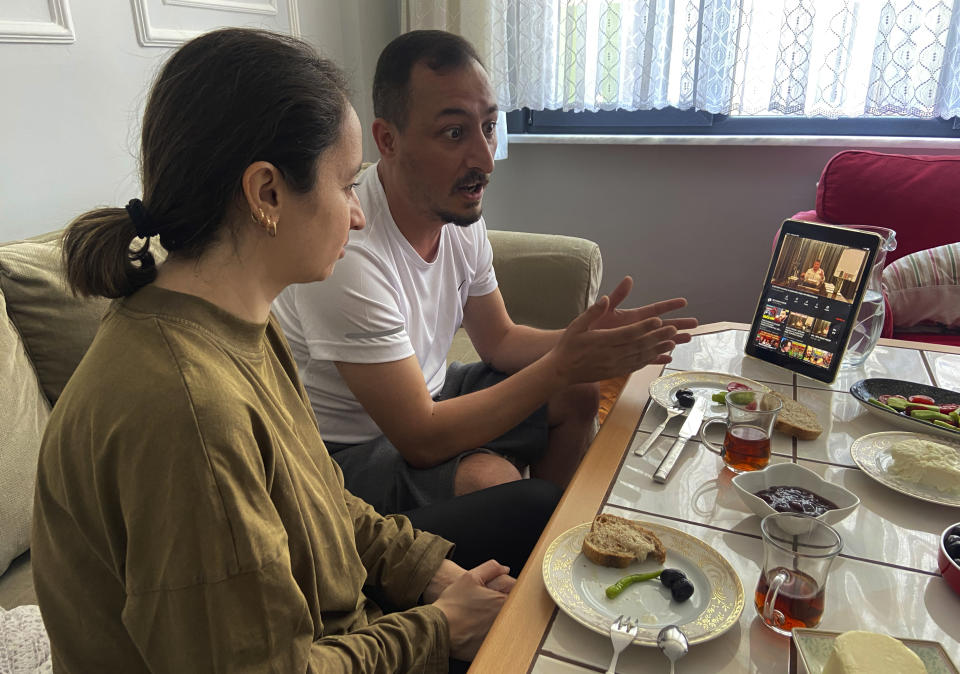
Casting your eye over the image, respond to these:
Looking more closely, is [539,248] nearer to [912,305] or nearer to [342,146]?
[912,305]

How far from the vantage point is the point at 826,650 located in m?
0.64

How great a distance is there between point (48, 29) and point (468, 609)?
1637 millimetres

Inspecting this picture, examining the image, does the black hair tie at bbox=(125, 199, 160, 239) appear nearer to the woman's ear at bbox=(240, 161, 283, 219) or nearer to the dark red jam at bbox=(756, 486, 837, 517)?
the woman's ear at bbox=(240, 161, 283, 219)

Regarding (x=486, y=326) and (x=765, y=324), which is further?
(x=486, y=326)

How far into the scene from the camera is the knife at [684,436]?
38.6 inches

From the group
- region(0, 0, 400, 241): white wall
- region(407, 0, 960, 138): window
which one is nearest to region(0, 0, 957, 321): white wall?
region(0, 0, 400, 241): white wall

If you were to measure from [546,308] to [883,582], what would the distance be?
1.60 metres

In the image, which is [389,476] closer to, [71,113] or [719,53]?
[71,113]

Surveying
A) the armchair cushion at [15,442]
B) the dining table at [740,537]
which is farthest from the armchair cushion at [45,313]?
the dining table at [740,537]

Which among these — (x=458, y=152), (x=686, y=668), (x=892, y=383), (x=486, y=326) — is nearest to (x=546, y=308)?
(x=486, y=326)

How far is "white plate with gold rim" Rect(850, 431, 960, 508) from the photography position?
92cm

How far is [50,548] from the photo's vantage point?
28.0 inches

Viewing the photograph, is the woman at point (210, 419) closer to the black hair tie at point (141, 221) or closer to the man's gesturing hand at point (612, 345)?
the black hair tie at point (141, 221)

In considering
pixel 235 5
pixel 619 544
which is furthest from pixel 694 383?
pixel 235 5
